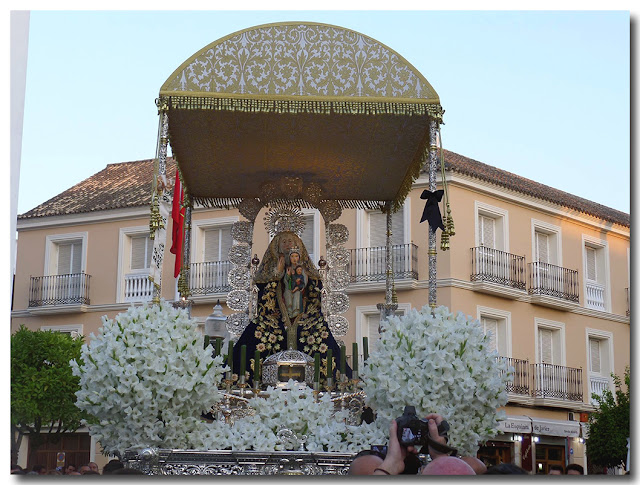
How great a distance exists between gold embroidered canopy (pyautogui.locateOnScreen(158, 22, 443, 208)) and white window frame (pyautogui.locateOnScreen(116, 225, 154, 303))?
Result: 564 inches

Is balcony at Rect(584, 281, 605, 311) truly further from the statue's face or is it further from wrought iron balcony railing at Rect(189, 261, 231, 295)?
the statue's face

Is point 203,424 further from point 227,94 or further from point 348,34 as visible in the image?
point 348,34

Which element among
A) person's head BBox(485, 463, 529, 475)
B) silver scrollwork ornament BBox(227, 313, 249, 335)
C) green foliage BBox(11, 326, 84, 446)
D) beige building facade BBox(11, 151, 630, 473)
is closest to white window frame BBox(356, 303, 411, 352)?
beige building facade BBox(11, 151, 630, 473)

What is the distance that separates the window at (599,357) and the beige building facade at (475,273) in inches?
1.5

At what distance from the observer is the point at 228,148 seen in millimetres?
11812

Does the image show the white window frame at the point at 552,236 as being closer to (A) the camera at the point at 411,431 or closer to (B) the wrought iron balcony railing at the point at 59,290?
(B) the wrought iron balcony railing at the point at 59,290

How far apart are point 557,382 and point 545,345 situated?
1.05m

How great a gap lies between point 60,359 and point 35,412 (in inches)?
49.1

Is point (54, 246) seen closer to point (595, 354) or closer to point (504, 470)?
point (595, 354)

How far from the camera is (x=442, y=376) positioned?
860 cm

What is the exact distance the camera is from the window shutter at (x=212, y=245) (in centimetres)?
2653

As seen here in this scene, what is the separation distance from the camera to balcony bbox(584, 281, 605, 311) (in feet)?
90.3

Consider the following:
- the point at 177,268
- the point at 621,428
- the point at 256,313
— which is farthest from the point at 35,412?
the point at 621,428

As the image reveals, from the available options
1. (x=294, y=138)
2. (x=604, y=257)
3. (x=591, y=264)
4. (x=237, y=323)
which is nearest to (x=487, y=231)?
(x=591, y=264)
